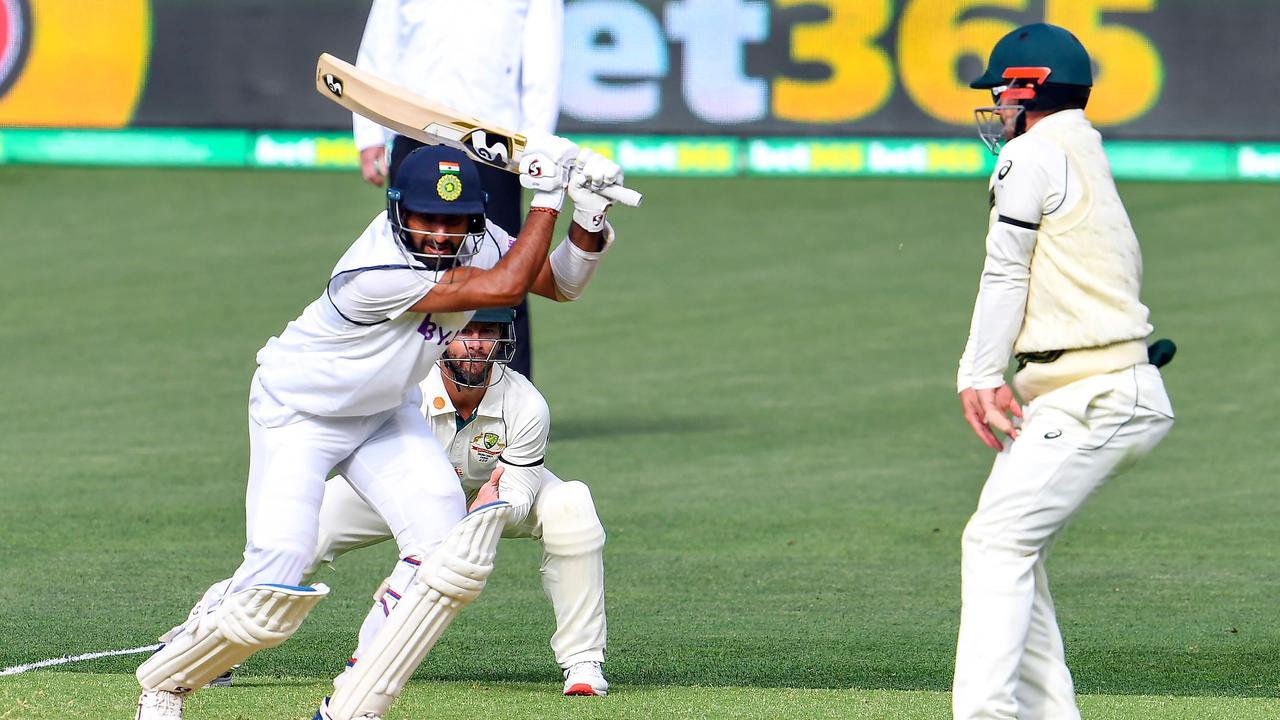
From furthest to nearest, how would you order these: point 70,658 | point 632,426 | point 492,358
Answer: point 632,426, point 70,658, point 492,358

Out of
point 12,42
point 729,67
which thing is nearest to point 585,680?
point 729,67

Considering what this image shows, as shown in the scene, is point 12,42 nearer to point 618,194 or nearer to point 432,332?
point 432,332

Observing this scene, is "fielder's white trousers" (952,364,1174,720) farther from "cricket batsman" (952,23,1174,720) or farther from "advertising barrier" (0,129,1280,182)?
"advertising barrier" (0,129,1280,182)

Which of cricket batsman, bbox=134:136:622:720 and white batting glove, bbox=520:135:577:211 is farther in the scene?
white batting glove, bbox=520:135:577:211

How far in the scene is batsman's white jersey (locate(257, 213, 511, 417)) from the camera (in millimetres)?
5285

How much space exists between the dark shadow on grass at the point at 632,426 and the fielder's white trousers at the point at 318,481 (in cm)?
571

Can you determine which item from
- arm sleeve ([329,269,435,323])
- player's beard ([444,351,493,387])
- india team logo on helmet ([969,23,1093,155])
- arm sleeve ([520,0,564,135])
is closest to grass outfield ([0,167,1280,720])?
player's beard ([444,351,493,387])

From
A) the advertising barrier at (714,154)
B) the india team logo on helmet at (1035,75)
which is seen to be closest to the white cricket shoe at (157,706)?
the india team logo on helmet at (1035,75)

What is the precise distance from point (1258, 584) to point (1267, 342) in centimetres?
665

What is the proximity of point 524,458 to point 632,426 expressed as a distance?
557 cm

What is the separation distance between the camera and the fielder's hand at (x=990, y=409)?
5031 mm

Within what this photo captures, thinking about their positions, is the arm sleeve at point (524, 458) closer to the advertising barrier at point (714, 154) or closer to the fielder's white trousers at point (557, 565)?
the fielder's white trousers at point (557, 565)

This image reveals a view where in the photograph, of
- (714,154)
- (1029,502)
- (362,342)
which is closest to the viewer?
(1029,502)

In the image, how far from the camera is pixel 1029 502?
4.93 meters
